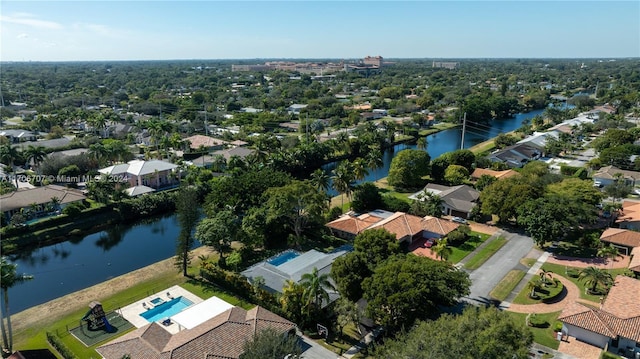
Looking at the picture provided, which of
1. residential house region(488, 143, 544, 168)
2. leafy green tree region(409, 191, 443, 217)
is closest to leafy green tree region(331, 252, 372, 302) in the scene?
leafy green tree region(409, 191, 443, 217)

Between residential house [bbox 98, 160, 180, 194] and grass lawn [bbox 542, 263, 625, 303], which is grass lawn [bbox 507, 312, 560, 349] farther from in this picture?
residential house [bbox 98, 160, 180, 194]

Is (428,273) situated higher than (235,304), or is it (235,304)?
(428,273)

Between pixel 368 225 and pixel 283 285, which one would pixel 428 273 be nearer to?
pixel 283 285

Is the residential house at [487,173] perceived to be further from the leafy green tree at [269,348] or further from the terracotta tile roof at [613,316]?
the leafy green tree at [269,348]

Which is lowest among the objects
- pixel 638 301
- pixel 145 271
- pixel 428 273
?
pixel 145 271

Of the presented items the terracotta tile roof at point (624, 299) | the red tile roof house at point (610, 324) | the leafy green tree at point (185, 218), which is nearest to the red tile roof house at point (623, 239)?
the terracotta tile roof at point (624, 299)

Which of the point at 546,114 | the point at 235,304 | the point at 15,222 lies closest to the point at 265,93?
the point at 546,114
